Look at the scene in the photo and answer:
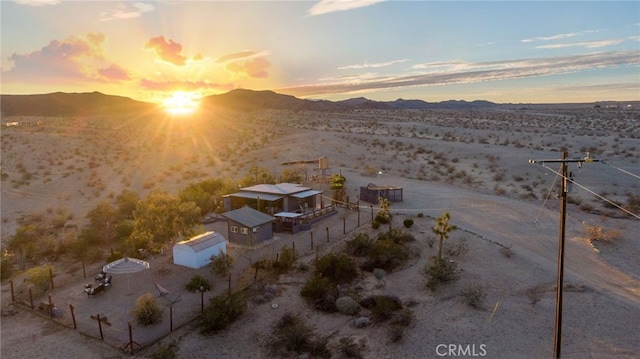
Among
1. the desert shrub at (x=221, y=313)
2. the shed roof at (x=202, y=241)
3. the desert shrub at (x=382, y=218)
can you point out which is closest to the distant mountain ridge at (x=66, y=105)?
the shed roof at (x=202, y=241)

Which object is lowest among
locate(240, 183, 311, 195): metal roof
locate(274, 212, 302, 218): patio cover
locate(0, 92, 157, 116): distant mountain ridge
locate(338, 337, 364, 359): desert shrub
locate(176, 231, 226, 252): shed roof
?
locate(338, 337, 364, 359): desert shrub

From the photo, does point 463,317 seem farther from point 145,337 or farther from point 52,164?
point 52,164

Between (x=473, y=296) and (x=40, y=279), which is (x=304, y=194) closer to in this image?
(x=473, y=296)

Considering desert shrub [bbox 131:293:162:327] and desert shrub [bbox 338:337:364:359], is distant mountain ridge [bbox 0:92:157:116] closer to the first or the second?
desert shrub [bbox 131:293:162:327]

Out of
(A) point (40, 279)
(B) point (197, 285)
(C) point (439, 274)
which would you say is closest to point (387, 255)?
(C) point (439, 274)

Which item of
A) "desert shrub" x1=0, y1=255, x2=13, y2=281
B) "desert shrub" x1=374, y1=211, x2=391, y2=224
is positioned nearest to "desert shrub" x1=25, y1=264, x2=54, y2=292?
"desert shrub" x1=0, y1=255, x2=13, y2=281

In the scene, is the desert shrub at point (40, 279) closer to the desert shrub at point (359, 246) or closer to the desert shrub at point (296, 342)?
the desert shrub at point (296, 342)

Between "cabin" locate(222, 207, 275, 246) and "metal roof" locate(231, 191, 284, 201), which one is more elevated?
"metal roof" locate(231, 191, 284, 201)
